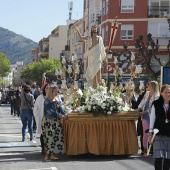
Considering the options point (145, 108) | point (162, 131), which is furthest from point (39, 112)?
point (162, 131)

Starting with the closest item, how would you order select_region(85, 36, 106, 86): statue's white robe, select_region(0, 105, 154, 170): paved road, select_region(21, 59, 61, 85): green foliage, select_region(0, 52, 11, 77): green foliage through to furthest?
select_region(0, 105, 154, 170): paved road → select_region(85, 36, 106, 86): statue's white robe → select_region(21, 59, 61, 85): green foliage → select_region(0, 52, 11, 77): green foliage

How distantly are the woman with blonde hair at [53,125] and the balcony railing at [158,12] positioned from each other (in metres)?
45.1

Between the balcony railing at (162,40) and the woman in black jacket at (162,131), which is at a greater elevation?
the balcony railing at (162,40)

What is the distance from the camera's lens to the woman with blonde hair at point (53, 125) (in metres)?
13.1

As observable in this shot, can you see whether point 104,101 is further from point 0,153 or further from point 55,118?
point 0,153

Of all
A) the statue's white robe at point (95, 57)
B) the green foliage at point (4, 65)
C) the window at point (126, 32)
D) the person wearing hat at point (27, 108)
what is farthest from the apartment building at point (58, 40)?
the statue's white robe at point (95, 57)

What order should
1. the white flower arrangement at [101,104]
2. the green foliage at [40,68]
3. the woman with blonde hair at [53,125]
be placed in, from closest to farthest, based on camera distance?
the woman with blonde hair at [53,125], the white flower arrangement at [101,104], the green foliage at [40,68]

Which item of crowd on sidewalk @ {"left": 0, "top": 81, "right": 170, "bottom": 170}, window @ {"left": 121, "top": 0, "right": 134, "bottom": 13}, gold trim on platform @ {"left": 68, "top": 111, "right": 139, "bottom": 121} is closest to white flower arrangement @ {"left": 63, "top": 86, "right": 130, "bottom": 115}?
gold trim on platform @ {"left": 68, "top": 111, "right": 139, "bottom": 121}

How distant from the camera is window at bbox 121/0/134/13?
57.3 metres

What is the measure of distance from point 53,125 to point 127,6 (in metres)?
45.4

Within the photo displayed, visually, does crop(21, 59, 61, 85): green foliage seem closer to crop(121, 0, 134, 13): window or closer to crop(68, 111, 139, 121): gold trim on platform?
crop(121, 0, 134, 13): window

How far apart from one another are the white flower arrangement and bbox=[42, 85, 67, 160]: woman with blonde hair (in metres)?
0.63

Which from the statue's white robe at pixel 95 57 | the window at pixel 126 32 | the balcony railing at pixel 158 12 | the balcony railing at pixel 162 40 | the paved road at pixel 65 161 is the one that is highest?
the balcony railing at pixel 158 12

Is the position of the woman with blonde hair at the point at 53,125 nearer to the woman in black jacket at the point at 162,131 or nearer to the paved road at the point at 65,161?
the paved road at the point at 65,161
